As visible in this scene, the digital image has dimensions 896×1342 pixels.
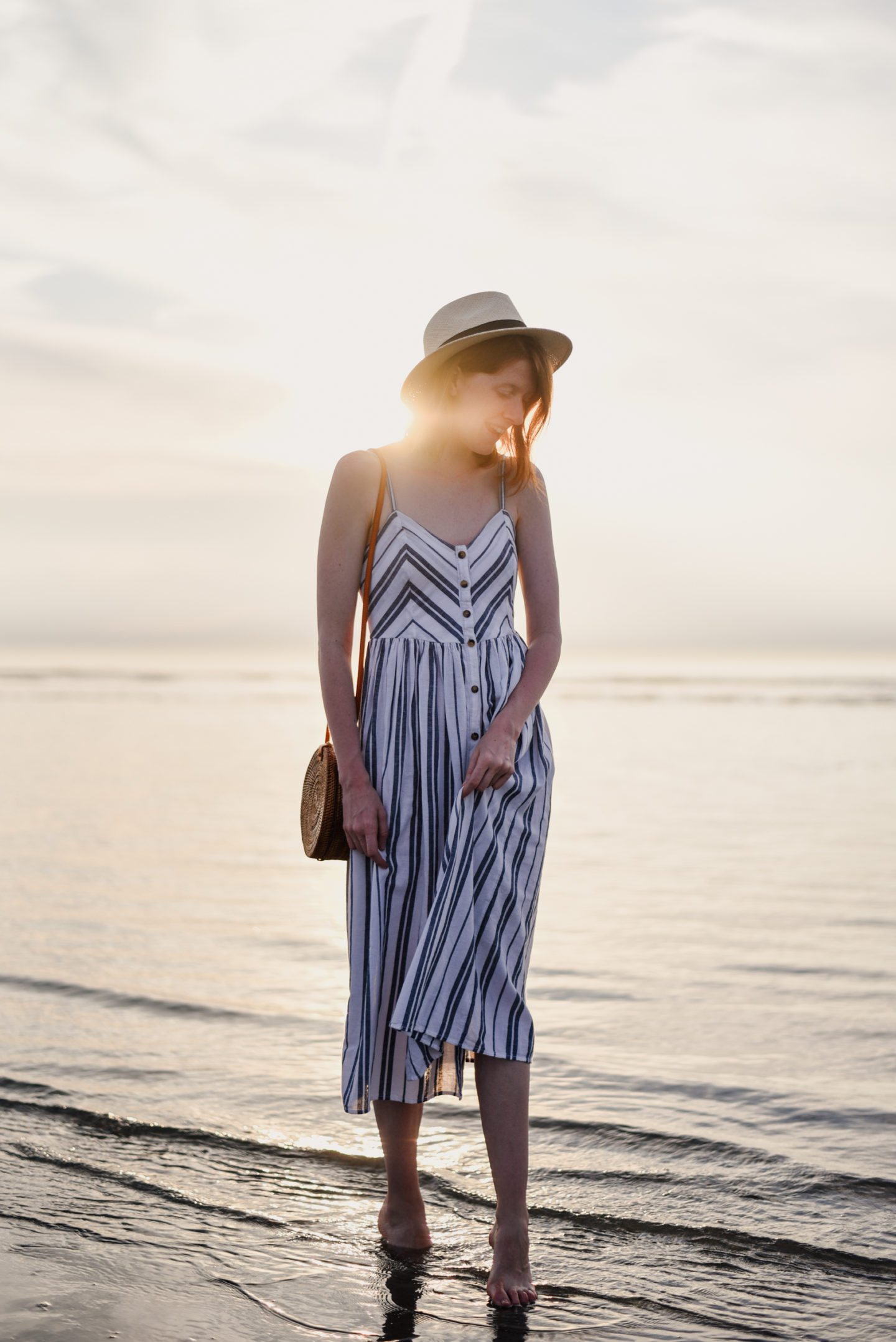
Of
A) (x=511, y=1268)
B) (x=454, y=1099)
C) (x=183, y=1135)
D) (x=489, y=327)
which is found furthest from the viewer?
(x=454, y=1099)

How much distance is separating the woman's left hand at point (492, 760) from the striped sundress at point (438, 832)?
36 mm

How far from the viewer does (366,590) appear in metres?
2.84

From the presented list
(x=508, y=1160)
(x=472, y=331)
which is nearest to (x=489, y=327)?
(x=472, y=331)

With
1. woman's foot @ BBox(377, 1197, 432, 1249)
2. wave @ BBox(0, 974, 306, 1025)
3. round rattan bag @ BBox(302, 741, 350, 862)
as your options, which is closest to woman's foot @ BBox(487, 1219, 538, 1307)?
woman's foot @ BBox(377, 1197, 432, 1249)

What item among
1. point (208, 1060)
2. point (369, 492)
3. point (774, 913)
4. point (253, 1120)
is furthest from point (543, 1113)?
point (774, 913)

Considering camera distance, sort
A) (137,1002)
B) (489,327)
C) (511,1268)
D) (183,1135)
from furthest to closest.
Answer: (137,1002), (183,1135), (489,327), (511,1268)

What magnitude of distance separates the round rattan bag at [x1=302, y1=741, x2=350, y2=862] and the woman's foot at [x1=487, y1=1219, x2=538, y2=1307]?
0.84 m

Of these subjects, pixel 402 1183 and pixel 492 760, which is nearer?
pixel 492 760

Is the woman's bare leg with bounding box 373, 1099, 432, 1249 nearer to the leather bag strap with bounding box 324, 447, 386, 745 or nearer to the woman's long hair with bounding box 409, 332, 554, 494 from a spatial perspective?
the leather bag strap with bounding box 324, 447, 386, 745

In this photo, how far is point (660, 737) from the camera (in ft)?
57.1

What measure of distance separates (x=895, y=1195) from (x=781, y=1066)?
1.03 m

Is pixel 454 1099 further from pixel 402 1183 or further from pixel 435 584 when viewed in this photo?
pixel 435 584

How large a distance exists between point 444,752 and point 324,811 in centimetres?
29

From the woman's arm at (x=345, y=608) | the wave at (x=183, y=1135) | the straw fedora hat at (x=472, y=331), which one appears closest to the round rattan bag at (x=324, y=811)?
the woman's arm at (x=345, y=608)
